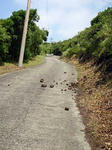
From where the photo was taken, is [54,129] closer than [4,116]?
Yes

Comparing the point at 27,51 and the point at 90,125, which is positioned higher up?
the point at 27,51

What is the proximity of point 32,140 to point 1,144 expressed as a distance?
78 cm

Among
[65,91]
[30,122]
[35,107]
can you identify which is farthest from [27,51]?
[30,122]

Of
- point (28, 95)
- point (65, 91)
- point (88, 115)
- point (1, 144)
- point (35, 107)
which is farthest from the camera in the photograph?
point (65, 91)

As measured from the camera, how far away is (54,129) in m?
5.13

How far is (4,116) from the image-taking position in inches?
224

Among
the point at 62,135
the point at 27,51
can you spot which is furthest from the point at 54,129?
the point at 27,51

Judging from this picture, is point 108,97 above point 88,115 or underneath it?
above

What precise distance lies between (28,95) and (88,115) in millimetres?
3305

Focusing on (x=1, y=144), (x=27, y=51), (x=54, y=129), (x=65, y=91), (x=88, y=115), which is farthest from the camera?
(x=27, y=51)

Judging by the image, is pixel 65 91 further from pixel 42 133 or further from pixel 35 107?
pixel 42 133

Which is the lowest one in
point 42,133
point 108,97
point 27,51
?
point 42,133

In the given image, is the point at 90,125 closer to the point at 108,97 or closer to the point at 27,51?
the point at 108,97

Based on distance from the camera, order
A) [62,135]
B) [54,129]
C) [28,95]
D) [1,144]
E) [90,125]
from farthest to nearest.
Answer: [28,95] → [90,125] → [54,129] → [62,135] → [1,144]
